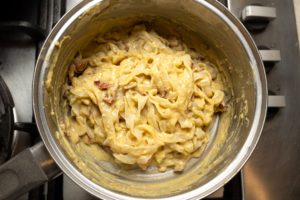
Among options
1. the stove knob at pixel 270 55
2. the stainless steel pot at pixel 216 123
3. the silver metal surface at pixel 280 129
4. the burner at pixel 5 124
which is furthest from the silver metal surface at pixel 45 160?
the stove knob at pixel 270 55

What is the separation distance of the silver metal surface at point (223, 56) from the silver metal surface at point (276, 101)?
0.12 meters

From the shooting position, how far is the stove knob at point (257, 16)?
4.00 feet

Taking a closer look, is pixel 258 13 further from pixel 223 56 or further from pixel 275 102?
pixel 275 102

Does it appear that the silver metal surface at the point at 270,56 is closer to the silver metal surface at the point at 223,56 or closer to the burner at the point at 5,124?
the silver metal surface at the point at 223,56

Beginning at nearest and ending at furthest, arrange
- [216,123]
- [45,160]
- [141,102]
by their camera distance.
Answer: [45,160], [141,102], [216,123]

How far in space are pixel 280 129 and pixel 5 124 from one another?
93 centimetres

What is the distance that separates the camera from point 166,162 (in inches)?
46.6

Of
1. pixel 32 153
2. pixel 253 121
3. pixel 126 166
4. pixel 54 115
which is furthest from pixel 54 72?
pixel 253 121

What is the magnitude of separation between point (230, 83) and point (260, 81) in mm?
179

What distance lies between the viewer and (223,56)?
1.21 m

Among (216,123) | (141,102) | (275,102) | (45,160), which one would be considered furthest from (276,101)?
(45,160)

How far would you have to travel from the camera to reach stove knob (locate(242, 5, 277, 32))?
1221 millimetres

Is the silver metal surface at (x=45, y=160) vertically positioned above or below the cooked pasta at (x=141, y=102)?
below

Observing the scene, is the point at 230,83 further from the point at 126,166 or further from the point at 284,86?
the point at 126,166
